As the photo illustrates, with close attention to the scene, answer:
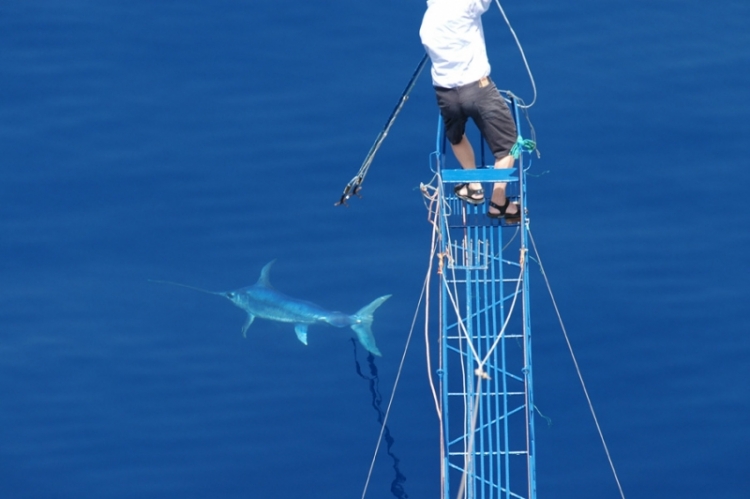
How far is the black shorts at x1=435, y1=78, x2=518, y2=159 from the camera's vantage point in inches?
553

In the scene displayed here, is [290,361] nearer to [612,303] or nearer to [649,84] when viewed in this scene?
[612,303]

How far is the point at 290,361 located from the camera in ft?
59.6

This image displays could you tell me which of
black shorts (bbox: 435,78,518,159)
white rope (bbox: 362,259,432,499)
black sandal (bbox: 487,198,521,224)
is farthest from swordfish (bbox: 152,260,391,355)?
black shorts (bbox: 435,78,518,159)

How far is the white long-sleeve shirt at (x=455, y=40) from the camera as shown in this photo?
13.6 m

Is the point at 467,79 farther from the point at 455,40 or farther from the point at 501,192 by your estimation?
the point at 501,192

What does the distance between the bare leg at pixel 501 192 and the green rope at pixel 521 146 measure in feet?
1.51

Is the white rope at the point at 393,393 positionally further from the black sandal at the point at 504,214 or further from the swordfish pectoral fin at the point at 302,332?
the black sandal at the point at 504,214

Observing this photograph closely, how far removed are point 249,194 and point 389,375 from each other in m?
3.64

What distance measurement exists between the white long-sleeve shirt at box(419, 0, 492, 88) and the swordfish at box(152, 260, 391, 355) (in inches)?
181

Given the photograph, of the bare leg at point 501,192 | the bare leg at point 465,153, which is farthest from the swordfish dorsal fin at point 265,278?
the bare leg at point 501,192

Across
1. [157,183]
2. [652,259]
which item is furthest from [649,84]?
[157,183]

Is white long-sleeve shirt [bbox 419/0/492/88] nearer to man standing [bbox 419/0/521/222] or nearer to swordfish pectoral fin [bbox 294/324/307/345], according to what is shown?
man standing [bbox 419/0/521/222]

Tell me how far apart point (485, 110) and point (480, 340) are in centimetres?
233

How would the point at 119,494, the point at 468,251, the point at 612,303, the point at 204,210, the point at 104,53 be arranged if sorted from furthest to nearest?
the point at 104,53 → the point at 204,210 → the point at 612,303 → the point at 119,494 → the point at 468,251
